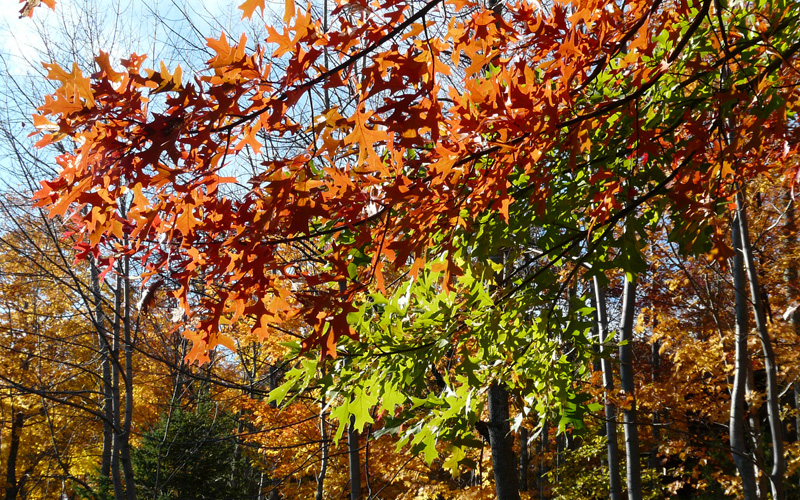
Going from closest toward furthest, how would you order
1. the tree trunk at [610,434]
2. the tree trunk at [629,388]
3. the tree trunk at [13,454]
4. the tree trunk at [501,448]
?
1. the tree trunk at [501,448]
2. the tree trunk at [629,388]
3. the tree trunk at [610,434]
4. the tree trunk at [13,454]

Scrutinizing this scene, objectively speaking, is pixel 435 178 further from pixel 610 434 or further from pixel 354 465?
pixel 610 434

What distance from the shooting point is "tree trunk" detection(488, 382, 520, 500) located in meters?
4.50

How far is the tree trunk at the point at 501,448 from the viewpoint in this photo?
4504 millimetres

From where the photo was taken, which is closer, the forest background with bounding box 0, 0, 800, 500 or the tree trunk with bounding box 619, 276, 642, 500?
the forest background with bounding box 0, 0, 800, 500

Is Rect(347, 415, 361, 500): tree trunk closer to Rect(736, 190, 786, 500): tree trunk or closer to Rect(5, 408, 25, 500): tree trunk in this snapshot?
Rect(736, 190, 786, 500): tree trunk

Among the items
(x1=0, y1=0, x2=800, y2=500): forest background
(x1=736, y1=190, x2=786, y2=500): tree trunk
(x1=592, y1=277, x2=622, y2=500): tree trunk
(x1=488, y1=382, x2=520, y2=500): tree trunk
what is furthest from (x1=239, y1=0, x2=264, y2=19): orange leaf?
(x1=592, y1=277, x2=622, y2=500): tree trunk

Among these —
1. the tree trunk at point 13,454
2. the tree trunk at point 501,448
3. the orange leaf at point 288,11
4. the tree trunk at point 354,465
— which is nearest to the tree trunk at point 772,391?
the tree trunk at point 501,448

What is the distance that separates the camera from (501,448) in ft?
14.9

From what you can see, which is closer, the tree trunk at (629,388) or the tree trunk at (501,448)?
the tree trunk at (501,448)

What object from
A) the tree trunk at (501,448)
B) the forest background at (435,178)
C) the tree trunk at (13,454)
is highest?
the forest background at (435,178)

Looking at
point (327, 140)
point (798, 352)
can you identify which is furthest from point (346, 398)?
point (798, 352)

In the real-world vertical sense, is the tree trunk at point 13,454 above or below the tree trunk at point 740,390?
below

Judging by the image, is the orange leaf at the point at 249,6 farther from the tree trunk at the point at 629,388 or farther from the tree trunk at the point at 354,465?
the tree trunk at the point at 629,388

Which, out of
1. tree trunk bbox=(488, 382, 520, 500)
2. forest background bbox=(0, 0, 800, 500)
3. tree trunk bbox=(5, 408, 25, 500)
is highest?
forest background bbox=(0, 0, 800, 500)
